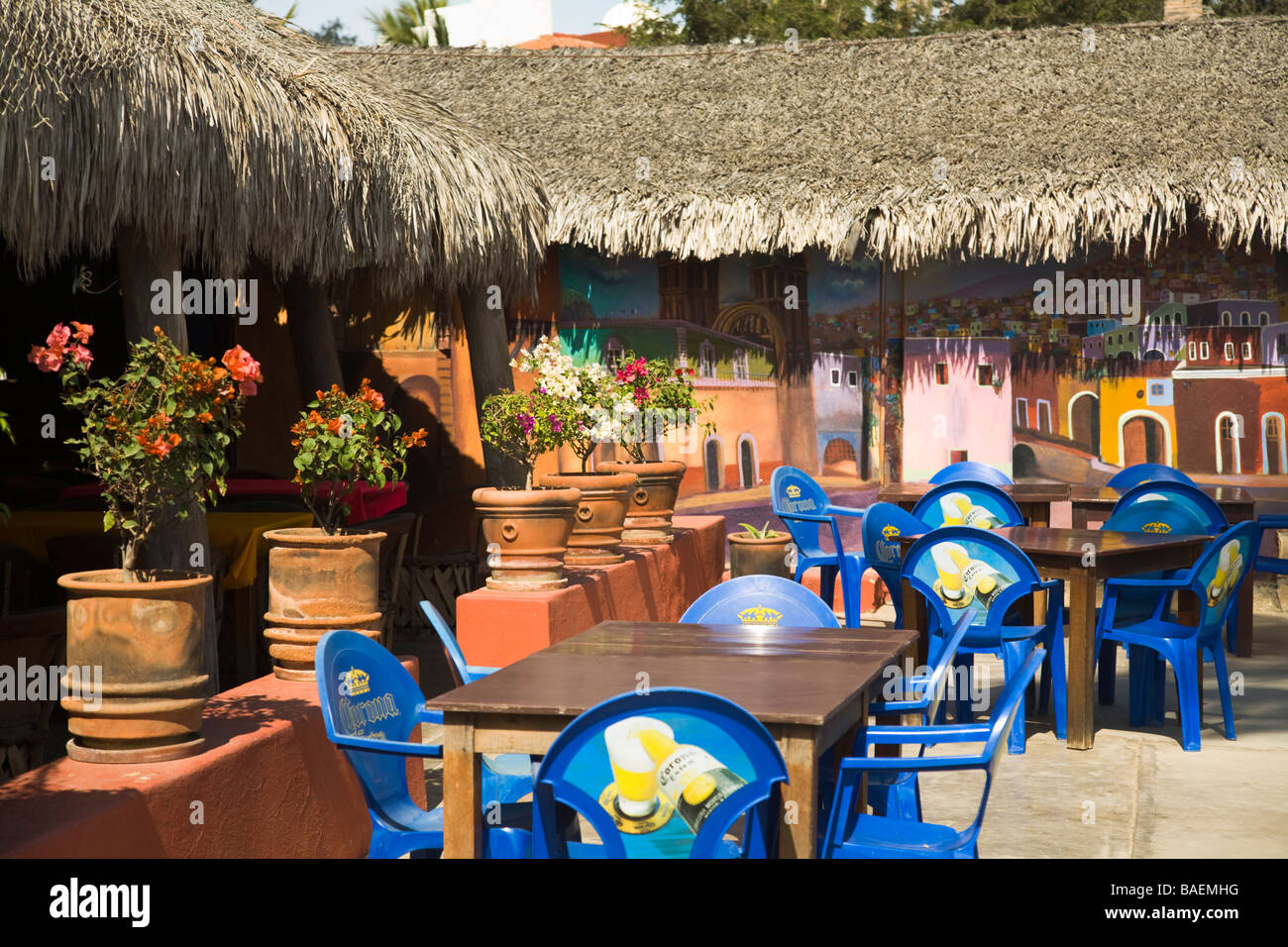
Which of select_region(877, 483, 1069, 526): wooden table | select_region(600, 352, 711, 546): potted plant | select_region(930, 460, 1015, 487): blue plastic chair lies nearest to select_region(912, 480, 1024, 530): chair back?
select_region(877, 483, 1069, 526): wooden table

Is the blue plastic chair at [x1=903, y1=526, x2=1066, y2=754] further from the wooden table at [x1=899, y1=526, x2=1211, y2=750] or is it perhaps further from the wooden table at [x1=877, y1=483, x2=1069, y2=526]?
the wooden table at [x1=877, y1=483, x2=1069, y2=526]

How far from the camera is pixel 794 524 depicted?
7762 mm

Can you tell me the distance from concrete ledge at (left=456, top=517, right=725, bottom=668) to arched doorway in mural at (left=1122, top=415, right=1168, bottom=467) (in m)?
A: 3.23

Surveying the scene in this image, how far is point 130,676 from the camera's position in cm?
308

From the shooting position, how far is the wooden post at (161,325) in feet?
15.9

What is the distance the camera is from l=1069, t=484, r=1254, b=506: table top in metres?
7.63

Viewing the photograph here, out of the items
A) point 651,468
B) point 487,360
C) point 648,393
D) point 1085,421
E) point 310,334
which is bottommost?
point 651,468

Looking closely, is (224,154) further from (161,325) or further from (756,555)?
(756,555)

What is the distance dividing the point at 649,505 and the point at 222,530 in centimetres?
229

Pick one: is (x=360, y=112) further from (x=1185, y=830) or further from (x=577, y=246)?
(x=1185, y=830)

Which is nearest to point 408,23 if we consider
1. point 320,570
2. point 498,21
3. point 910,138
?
point 498,21

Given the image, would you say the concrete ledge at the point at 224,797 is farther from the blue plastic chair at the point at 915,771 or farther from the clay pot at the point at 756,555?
the clay pot at the point at 756,555

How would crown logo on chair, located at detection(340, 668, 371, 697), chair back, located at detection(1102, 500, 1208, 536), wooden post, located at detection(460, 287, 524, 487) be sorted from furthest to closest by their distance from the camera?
wooden post, located at detection(460, 287, 524, 487) < chair back, located at detection(1102, 500, 1208, 536) < crown logo on chair, located at detection(340, 668, 371, 697)
